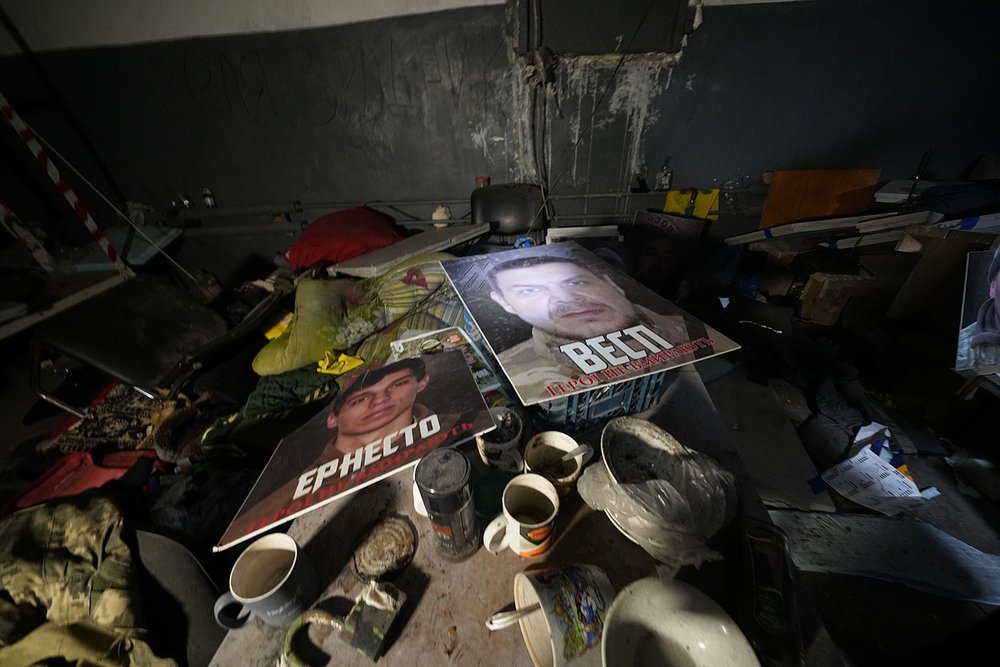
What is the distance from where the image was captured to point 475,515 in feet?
2.42

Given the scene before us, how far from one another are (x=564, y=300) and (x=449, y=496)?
0.60 metres

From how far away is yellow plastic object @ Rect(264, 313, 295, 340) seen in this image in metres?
1.94

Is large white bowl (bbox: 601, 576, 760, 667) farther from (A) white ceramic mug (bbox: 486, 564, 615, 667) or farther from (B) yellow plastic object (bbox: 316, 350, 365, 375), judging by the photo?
(B) yellow plastic object (bbox: 316, 350, 365, 375)

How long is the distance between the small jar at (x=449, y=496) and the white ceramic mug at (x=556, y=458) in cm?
19

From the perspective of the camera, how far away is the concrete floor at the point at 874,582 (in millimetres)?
1159

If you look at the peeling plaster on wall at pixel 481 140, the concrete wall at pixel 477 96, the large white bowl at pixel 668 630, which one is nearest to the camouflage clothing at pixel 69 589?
the large white bowl at pixel 668 630

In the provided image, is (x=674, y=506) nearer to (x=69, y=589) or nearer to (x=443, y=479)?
(x=443, y=479)

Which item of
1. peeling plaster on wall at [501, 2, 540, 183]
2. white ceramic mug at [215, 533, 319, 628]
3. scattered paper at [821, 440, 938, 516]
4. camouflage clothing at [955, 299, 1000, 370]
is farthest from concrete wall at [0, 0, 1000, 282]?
white ceramic mug at [215, 533, 319, 628]

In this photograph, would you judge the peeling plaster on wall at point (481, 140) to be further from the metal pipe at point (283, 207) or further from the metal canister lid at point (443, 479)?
the metal canister lid at point (443, 479)

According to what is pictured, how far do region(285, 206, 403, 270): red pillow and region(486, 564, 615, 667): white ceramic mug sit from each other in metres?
2.43

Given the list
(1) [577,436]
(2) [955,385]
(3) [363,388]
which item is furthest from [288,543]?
(2) [955,385]

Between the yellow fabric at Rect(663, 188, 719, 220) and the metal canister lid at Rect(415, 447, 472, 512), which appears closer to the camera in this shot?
the metal canister lid at Rect(415, 447, 472, 512)

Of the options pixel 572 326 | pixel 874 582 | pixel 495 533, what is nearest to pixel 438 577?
pixel 495 533

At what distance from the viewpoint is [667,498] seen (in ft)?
2.20
